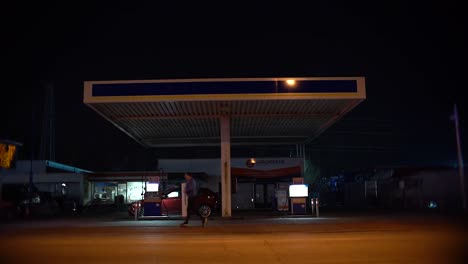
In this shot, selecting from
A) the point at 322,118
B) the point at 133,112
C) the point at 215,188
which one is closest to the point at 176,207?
the point at 133,112

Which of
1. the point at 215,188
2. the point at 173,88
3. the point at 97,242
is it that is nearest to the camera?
the point at 97,242

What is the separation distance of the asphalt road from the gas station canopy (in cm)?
623

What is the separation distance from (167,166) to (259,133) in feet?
30.3

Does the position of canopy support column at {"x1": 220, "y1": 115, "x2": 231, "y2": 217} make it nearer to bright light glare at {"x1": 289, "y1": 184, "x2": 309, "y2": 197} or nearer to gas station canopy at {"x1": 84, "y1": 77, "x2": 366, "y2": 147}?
gas station canopy at {"x1": 84, "y1": 77, "x2": 366, "y2": 147}

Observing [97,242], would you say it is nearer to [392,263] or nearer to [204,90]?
[392,263]

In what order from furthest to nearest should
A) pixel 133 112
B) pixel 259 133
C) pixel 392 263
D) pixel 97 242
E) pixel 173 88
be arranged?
pixel 259 133
pixel 133 112
pixel 173 88
pixel 97 242
pixel 392 263

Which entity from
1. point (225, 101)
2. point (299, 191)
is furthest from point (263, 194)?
point (225, 101)

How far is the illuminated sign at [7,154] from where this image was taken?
34803mm

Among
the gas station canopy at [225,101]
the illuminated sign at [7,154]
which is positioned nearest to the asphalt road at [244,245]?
the gas station canopy at [225,101]

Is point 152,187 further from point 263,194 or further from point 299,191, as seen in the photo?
point 263,194

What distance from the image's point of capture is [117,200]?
1549 inches

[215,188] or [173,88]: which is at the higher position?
[173,88]

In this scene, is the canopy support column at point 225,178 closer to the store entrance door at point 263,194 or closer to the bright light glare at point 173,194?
the bright light glare at point 173,194

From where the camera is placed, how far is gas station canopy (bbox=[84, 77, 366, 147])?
810 inches
